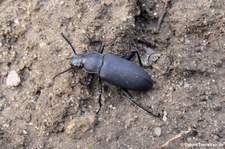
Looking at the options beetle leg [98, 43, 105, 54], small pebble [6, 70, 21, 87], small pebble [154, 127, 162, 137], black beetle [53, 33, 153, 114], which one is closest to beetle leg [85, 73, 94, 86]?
black beetle [53, 33, 153, 114]

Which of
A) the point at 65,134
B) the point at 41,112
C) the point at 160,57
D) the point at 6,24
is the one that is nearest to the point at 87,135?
the point at 65,134

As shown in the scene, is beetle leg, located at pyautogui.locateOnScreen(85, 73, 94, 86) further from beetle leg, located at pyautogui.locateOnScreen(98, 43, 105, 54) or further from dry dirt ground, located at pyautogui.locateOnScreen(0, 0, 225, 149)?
beetle leg, located at pyautogui.locateOnScreen(98, 43, 105, 54)

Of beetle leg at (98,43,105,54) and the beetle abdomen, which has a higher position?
beetle leg at (98,43,105,54)

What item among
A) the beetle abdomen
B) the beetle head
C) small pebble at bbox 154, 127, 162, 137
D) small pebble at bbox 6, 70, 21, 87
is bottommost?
small pebble at bbox 154, 127, 162, 137

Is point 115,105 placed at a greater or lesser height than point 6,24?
lesser

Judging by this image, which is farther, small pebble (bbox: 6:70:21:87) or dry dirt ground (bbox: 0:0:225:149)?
small pebble (bbox: 6:70:21:87)

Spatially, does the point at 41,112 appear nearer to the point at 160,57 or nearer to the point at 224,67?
the point at 160,57

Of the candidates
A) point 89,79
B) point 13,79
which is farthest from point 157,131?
point 13,79
